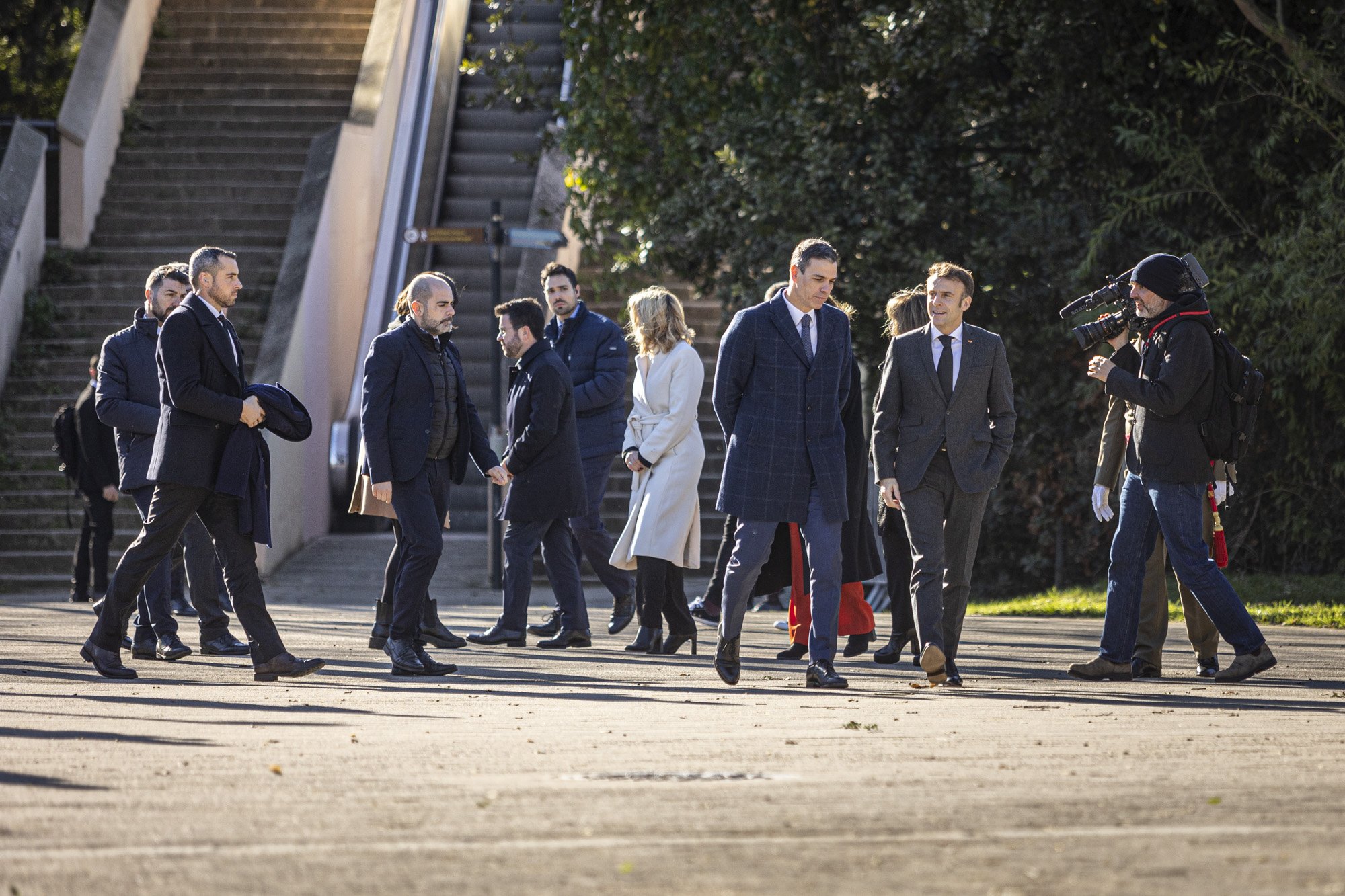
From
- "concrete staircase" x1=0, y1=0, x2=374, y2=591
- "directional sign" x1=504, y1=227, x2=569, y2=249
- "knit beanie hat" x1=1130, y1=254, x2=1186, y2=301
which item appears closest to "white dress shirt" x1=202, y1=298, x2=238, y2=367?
"knit beanie hat" x1=1130, y1=254, x2=1186, y2=301

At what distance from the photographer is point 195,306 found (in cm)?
854

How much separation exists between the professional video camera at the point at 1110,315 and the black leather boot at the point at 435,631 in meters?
3.92

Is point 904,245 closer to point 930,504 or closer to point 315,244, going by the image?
point 315,244

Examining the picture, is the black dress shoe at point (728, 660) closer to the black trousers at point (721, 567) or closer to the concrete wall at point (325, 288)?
the black trousers at point (721, 567)

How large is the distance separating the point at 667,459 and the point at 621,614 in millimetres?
1709

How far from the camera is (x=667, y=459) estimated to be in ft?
33.9

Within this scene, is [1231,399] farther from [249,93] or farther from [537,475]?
[249,93]

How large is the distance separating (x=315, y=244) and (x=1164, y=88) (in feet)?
27.1

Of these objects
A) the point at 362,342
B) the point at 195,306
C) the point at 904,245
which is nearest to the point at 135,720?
the point at 195,306

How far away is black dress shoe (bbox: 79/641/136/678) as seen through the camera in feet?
29.0

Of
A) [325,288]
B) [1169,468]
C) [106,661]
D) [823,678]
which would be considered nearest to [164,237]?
[325,288]

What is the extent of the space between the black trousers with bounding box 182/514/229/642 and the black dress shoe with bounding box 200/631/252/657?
0.07 feet

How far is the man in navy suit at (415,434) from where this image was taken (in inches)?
356

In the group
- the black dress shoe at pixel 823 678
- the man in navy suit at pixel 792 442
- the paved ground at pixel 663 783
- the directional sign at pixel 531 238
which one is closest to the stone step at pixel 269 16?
the directional sign at pixel 531 238
